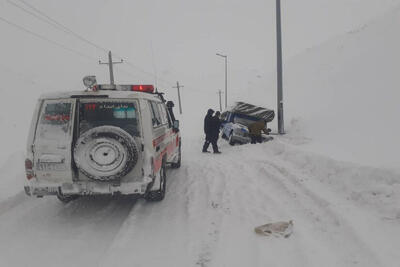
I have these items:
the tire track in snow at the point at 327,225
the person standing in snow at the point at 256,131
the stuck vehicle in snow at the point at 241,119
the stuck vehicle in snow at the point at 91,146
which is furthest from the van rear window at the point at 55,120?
the stuck vehicle in snow at the point at 241,119

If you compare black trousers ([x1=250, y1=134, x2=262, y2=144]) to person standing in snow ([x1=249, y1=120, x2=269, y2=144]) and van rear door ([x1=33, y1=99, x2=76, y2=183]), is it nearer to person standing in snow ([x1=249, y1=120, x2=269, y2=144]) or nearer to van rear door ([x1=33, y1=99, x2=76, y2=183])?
person standing in snow ([x1=249, y1=120, x2=269, y2=144])

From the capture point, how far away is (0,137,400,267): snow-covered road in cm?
328

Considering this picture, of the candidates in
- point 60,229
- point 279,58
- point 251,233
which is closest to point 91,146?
point 60,229

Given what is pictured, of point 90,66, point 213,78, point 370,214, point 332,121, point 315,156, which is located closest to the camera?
point 370,214

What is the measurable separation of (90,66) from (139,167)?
92.5 m

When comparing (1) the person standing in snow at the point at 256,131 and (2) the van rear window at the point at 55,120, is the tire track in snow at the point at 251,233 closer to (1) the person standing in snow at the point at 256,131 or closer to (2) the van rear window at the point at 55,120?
(2) the van rear window at the point at 55,120

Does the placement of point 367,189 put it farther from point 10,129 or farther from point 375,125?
point 10,129

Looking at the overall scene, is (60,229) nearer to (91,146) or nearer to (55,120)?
(91,146)

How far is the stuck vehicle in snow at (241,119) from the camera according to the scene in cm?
1237

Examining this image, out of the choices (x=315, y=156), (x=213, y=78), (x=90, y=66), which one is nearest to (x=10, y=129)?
(x=315, y=156)

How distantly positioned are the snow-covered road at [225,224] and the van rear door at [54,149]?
2.98 feet

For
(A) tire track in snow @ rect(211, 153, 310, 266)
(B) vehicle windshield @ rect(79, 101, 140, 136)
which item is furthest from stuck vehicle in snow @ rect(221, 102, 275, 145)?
(B) vehicle windshield @ rect(79, 101, 140, 136)

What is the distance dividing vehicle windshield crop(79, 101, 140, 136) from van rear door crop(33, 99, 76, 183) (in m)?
0.24

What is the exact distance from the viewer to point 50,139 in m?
4.25
